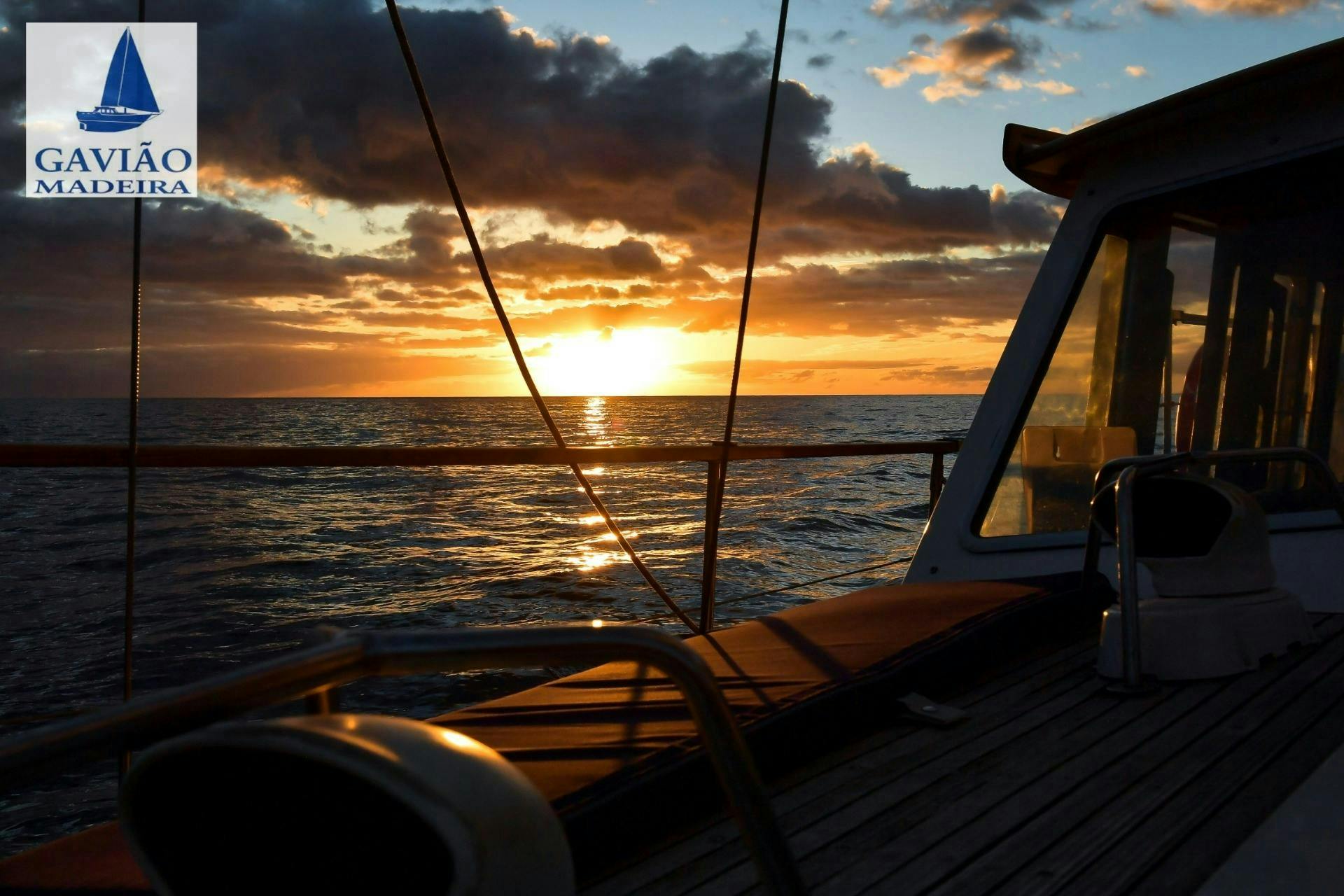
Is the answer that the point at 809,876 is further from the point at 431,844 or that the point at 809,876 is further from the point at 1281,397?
the point at 1281,397

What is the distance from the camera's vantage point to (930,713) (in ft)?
7.99

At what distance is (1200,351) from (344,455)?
3.05 m

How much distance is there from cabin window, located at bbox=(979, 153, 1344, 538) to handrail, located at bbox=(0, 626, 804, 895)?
3344 mm

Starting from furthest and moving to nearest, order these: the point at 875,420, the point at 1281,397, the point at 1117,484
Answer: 1. the point at 875,420
2. the point at 1281,397
3. the point at 1117,484

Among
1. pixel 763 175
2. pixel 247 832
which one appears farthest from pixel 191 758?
pixel 763 175

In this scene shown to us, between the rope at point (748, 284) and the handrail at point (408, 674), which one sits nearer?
the handrail at point (408, 674)

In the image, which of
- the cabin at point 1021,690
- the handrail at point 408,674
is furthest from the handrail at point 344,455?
the handrail at point 408,674

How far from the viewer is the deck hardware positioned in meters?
2.40

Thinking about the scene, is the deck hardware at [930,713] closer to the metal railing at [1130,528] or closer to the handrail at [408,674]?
the metal railing at [1130,528]

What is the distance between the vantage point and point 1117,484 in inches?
105

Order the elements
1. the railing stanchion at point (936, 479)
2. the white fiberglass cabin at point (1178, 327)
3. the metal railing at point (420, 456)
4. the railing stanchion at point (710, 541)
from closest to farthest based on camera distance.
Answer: the metal railing at point (420, 456) < the white fiberglass cabin at point (1178, 327) < the railing stanchion at point (710, 541) < the railing stanchion at point (936, 479)

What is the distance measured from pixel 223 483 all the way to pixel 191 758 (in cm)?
3561

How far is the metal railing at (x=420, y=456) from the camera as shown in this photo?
8.20 ft

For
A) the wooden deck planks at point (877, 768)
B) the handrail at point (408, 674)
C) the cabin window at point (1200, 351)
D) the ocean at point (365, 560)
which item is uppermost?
the cabin window at point (1200, 351)
